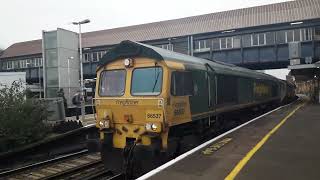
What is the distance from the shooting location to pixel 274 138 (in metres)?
12.6

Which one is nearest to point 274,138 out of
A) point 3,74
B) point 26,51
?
point 3,74

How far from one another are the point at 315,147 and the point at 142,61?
18.1ft

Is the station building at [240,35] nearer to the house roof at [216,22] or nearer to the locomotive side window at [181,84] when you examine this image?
the house roof at [216,22]

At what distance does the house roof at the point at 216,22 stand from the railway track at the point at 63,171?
35.0 metres

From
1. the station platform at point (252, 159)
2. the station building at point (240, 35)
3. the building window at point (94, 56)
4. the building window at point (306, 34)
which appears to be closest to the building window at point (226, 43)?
the station building at point (240, 35)

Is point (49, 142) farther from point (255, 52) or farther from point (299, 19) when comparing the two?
point (299, 19)

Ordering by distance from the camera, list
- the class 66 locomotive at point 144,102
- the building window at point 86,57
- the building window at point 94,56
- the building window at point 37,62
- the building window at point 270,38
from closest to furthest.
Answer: the class 66 locomotive at point 144,102 → the building window at point 270,38 → the building window at point 94,56 → the building window at point 86,57 → the building window at point 37,62

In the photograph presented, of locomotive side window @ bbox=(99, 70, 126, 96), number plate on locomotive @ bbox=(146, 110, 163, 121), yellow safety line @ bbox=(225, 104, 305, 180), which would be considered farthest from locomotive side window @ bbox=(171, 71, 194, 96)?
yellow safety line @ bbox=(225, 104, 305, 180)

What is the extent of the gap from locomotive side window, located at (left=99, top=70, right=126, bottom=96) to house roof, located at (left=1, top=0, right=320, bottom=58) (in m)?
35.8

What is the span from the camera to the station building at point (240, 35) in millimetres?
41500

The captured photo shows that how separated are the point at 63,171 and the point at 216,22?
3987 centimetres

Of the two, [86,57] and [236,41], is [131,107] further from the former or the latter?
[86,57]

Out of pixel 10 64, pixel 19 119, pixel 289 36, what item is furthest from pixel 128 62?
pixel 10 64

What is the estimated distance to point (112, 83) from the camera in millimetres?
11180
